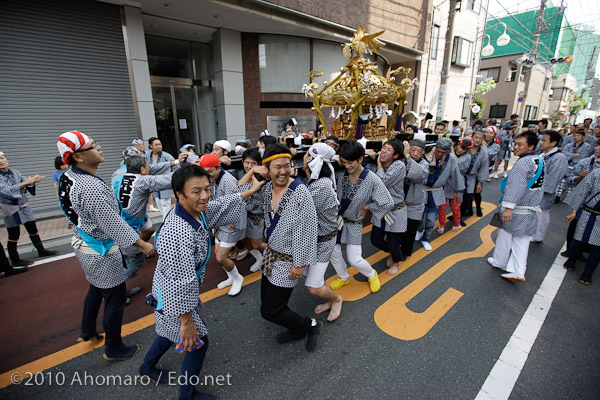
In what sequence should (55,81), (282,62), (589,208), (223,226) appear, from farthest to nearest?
1. (282,62)
2. (55,81)
3. (589,208)
4. (223,226)

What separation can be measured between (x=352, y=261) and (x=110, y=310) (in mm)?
2400

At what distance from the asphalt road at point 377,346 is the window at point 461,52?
1763 centimetres

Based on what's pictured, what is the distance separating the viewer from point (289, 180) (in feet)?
7.56

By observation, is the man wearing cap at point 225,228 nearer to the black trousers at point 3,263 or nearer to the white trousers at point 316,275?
the white trousers at point 316,275

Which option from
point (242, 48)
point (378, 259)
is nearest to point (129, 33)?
point (242, 48)

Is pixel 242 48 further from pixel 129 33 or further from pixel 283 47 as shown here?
pixel 129 33

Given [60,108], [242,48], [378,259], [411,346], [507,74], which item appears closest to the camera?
[411,346]

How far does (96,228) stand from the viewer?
2.20 metres

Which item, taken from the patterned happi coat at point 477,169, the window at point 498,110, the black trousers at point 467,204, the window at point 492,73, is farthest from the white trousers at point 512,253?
the window at point 498,110

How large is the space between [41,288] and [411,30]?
634 inches

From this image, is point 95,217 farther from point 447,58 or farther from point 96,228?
point 447,58

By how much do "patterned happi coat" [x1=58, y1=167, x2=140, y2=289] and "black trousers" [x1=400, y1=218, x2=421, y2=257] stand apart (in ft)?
11.3

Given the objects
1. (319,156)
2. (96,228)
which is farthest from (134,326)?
(319,156)

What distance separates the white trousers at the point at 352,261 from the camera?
10.5 ft
